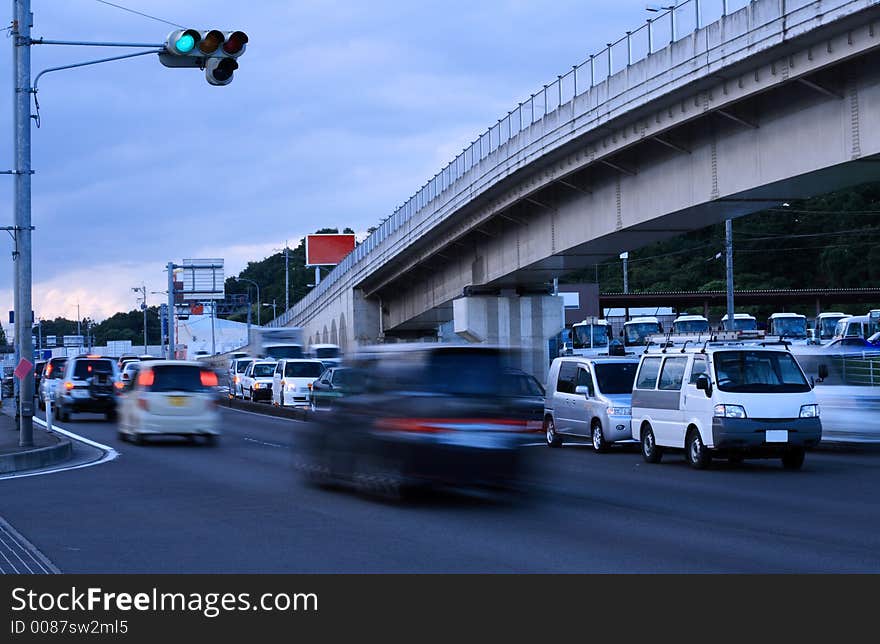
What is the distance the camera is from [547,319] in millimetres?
50812

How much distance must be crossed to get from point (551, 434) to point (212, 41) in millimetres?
13415

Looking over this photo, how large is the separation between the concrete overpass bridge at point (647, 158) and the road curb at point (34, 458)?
709 centimetres

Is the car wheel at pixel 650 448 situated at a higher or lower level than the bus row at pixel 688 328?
lower

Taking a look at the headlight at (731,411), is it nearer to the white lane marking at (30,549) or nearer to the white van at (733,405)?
the white van at (733,405)

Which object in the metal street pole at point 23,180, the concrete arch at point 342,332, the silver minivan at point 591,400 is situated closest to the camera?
the metal street pole at point 23,180

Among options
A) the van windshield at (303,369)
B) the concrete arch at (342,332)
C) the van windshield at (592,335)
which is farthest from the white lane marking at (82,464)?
the van windshield at (592,335)

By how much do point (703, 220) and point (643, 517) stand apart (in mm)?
20533

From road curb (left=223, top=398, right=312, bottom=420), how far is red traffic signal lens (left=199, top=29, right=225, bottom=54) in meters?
21.9

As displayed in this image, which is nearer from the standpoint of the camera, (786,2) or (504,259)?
(786,2)

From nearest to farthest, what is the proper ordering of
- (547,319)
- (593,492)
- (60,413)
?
(593,492)
(60,413)
(547,319)

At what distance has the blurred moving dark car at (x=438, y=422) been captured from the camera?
1425 cm

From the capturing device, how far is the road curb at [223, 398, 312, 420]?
41691 mm
